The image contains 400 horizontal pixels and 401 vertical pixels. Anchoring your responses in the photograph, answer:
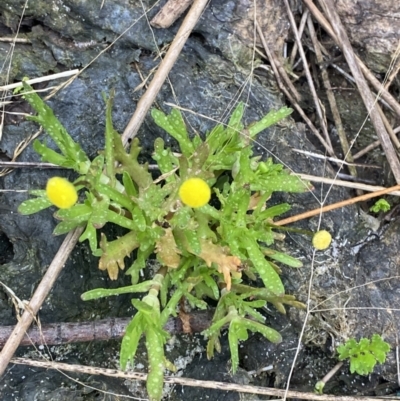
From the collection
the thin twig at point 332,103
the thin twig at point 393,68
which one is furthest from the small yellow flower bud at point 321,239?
the thin twig at point 393,68

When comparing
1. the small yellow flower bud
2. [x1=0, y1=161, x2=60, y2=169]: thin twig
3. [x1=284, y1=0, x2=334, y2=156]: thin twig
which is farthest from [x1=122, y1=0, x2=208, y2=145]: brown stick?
the small yellow flower bud

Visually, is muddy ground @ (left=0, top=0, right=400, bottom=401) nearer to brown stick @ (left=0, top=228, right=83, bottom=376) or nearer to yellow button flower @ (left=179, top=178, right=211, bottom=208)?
brown stick @ (left=0, top=228, right=83, bottom=376)

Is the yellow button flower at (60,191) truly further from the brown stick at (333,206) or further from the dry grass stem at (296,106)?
the dry grass stem at (296,106)

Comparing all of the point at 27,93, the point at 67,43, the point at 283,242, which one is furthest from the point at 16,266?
the point at 283,242

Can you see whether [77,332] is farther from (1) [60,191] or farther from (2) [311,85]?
(2) [311,85]

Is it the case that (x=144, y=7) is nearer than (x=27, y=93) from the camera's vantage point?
No

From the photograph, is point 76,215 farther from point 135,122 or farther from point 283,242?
point 283,242
